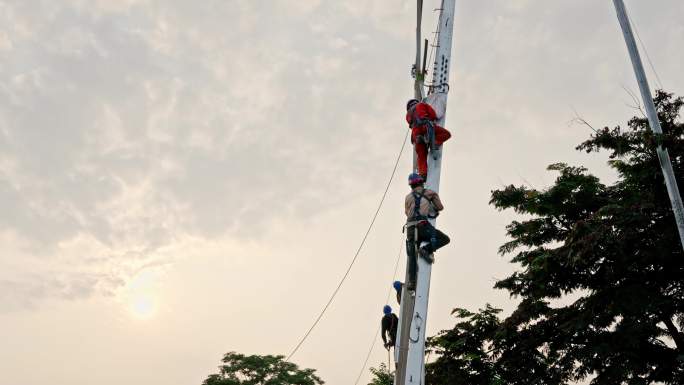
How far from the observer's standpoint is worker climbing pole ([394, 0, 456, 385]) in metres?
6.43

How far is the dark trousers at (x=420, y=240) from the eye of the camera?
7.22 m

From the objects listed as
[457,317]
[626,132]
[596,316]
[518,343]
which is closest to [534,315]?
[518,343]

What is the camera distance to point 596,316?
17672 mm

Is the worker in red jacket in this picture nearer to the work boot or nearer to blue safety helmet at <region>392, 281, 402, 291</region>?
the work boot

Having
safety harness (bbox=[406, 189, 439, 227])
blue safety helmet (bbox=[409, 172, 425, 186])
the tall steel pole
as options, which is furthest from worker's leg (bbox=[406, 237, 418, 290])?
the tall steel pole

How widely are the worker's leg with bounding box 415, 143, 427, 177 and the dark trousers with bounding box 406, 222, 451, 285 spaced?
899 mm

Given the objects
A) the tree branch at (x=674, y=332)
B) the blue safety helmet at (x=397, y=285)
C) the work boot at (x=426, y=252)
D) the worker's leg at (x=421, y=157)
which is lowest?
the work boot at (x=426, y=252)

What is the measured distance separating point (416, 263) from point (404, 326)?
2.77ft

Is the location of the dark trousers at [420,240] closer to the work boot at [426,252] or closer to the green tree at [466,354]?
the work boot at [426,252]

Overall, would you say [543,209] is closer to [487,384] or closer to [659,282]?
[659,282]

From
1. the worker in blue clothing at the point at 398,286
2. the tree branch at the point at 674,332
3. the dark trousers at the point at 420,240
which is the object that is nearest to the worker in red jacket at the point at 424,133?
the dark trousers at the point at 420,240

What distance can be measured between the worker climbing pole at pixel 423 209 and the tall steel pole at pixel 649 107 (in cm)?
624

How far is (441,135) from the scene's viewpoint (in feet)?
25.6

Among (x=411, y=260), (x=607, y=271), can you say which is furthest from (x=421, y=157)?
(x=607, y=271)
